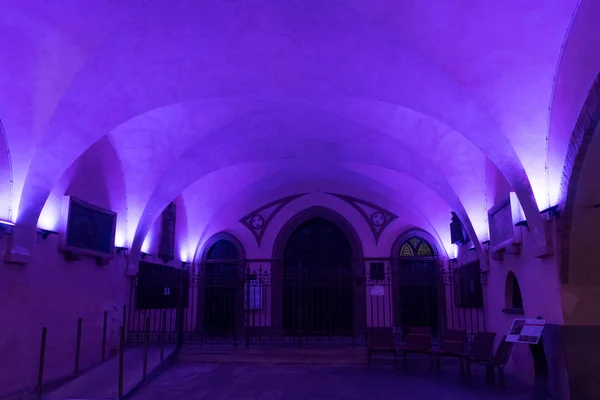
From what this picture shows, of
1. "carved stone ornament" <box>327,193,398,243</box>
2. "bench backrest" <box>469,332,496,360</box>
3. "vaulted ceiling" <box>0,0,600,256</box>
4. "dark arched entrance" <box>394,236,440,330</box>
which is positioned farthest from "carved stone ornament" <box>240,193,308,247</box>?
"bench backrest" <box>469,332,496,360</box>

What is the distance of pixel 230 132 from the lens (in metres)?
9.58

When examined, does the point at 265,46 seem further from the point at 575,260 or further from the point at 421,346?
the point at 421,346

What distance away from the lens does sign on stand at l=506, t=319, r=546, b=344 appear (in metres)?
5.54

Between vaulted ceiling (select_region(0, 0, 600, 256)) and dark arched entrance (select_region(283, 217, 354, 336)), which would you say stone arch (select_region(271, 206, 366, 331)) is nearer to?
dark arched entrance (select_region(283, 217, 354, 336))

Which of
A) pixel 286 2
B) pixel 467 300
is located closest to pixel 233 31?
pixel 286 2

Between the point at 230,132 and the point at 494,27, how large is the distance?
5487 mm

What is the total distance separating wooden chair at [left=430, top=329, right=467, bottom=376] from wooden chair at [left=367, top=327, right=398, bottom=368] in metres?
0.77

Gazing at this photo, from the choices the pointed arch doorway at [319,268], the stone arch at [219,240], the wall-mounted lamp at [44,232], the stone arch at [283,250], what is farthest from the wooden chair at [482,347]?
the stone arch at [219,240]

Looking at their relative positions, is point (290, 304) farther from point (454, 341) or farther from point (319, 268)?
point (454, 341)

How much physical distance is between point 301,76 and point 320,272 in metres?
8.93

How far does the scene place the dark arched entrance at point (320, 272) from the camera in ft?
49.0

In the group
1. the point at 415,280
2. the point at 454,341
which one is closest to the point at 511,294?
the point at 454,341

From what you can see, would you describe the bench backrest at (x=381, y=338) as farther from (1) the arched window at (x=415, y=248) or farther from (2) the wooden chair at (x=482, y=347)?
(1) the arched window at (x=415, y=248)

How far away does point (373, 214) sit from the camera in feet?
50.0
